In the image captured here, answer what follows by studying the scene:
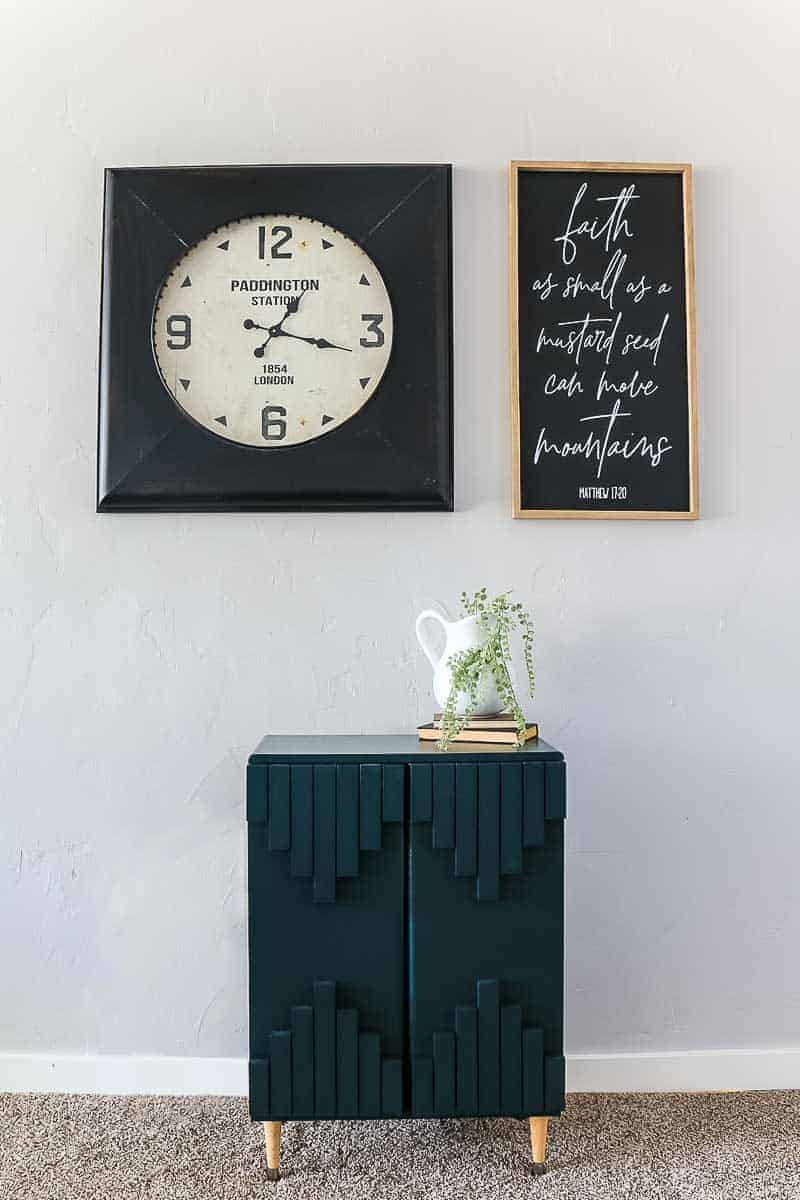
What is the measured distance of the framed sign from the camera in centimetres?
192

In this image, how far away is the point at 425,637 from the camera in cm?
192

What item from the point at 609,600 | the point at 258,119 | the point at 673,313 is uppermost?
the point at 258,119

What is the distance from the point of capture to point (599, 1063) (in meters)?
1.90

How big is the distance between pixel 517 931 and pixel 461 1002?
5.9 inches

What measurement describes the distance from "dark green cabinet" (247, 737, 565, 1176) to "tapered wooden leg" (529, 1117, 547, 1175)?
37mm

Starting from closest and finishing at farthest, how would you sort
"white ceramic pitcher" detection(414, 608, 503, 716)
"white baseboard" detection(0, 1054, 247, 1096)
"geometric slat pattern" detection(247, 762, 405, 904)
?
"geometric slat pattern" detection(247, 762, 405, 904), "white ceramic pitcher" detection(414, 608, 503, 716), "white baseboard" detection(0, 1054, 247, 1096)

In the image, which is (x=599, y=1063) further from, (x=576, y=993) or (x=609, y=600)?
(x=609, y=600)

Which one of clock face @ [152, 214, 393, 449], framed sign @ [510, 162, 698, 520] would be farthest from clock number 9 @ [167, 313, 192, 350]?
framed sign @ [510, 162, 698, 520]

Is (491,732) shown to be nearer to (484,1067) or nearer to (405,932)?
(405,932)

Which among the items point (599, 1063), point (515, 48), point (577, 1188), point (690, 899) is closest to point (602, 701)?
point (690, 899)

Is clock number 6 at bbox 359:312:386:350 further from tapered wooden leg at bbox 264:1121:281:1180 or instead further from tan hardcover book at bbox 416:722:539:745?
tapered wooden leg at bbox 264:1121:281:1180

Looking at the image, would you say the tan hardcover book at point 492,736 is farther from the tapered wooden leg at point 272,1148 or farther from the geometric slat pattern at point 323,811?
the tapered wooden leg at point 272,1148

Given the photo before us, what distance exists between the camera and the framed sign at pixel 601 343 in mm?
1919

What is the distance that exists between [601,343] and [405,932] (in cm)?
119
